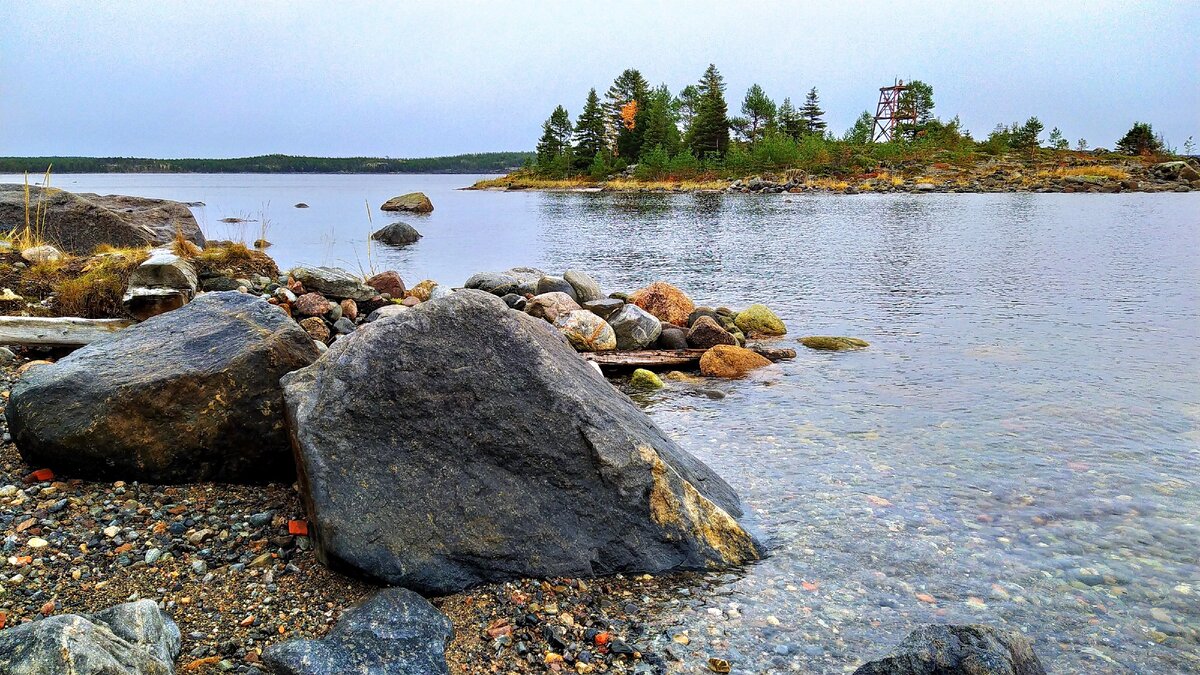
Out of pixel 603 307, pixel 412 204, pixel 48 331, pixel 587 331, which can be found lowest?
pixel 587 331

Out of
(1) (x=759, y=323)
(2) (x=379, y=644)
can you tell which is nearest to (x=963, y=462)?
(2) (x=379, y=644)

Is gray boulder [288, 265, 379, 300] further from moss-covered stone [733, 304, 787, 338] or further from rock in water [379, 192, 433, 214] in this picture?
rock in water [379, 192, 433, 214]

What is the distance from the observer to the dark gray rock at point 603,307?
15.5m

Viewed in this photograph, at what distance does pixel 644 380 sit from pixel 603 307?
11.9ft

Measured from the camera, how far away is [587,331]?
46.4 feet

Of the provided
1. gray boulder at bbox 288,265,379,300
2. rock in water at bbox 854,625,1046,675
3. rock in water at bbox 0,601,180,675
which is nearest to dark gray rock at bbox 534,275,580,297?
gray boulder at bbox 288,265,379,300

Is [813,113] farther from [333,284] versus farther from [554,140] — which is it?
[333,284]

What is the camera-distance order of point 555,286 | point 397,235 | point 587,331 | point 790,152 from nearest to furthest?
point 587,331, point 555,286, point 397,235, point 790,152

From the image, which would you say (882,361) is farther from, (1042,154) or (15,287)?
(1042,154)

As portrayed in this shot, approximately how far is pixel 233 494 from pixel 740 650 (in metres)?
4.25

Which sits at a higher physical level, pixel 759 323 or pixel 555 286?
pixel 555 286

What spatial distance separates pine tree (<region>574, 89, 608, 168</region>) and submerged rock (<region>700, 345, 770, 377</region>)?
113 meters

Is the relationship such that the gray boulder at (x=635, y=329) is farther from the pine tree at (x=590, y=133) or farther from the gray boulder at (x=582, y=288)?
the pine tree at (x=590, y=133)

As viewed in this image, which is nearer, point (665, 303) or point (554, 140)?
point (665, 303)
